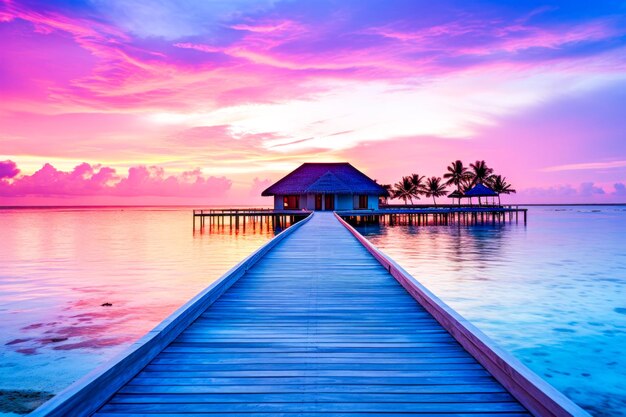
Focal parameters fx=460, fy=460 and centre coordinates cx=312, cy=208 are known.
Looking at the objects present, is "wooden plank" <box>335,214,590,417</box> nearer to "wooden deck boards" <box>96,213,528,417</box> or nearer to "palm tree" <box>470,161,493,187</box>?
"wooden deck boards" <box>96,213,528,417</box>

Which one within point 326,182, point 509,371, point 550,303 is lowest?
point 550,303

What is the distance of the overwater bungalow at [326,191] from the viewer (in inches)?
1603

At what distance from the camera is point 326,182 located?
4106 centimetres

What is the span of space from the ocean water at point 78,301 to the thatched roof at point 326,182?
51.1ft

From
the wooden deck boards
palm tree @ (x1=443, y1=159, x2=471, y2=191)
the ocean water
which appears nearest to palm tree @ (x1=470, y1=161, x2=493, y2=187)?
palm tree @ (x1=443, y1=159, x2=471, y2=191)

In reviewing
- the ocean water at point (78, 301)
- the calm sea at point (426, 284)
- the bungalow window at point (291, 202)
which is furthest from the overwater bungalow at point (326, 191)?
the calm sea at point (426, 284)

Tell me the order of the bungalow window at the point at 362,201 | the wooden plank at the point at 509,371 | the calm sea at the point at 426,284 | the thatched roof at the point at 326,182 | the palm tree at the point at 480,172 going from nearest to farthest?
the wooden plank at the point at 509,371, the calm sea at the point at 426,284, the thatched roof at the point at 326,182, the bungalow window at the point at 362,201, the palm tree at the point at 480,172

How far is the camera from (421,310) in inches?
217

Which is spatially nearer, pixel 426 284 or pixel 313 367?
pixel 313 367

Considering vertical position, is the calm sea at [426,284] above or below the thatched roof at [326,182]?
below

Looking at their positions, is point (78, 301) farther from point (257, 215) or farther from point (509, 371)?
point (257, 215)

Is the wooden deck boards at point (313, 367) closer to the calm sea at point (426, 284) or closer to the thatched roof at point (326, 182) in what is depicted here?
the calm sea at point (426, 284)

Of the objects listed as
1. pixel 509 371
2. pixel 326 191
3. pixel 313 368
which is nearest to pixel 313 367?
pixel 313 368

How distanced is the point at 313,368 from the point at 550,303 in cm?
935
